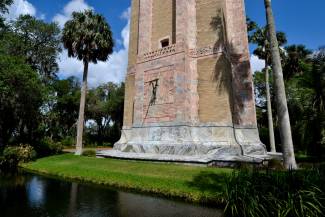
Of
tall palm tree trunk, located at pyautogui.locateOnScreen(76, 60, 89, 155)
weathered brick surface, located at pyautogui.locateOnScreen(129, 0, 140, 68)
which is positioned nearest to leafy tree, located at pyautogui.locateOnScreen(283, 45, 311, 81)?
weathered brick surface, located at pyautogui.locateOnScreen(129, 0, 140, 68)

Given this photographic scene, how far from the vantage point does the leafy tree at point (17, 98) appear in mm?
20077

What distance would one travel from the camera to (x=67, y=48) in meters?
26.2

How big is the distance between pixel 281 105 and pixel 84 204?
31.3ft

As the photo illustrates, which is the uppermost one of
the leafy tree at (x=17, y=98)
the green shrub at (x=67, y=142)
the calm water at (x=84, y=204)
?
the leafy tree at (x=17, y=98)

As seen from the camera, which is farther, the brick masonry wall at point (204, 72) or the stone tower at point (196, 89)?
the brick masonry wall at point (204, 72)

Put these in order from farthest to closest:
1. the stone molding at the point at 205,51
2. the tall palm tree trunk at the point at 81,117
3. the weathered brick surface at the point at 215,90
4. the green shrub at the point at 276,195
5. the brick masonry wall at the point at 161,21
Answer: the tall palm tree trunk at the point at 81,117 → the brick masonry wall at the point at 161,21 → the stone molding at the point at 205,51 → the weathered brick surface at the point at 215,90 → the green shrub at the point at 276,195

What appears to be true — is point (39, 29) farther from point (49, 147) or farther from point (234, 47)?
point (234, 47)

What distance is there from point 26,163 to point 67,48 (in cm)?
1167

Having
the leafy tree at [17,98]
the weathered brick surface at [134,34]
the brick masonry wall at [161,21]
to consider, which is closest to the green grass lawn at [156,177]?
the leafy tree at [17,98]

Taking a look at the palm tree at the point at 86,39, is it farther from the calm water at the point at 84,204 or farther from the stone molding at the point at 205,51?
the calm water at the point at 84,204

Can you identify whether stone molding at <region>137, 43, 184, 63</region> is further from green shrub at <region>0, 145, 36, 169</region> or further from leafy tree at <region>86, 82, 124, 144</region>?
leafy tree at <region>86, 82, 124, 144</region>

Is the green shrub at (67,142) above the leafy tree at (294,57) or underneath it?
underneath

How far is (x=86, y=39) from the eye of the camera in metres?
25.4

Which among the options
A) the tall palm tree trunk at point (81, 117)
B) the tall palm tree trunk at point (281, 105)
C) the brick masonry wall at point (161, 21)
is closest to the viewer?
the tall palm tree trunk at point (281, 105)
